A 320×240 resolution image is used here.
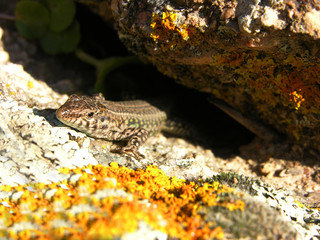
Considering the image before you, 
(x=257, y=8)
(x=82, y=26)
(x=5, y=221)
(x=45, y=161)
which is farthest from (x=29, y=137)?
(x=82, y=26)

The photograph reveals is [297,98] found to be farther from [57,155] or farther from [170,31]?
[57,155]

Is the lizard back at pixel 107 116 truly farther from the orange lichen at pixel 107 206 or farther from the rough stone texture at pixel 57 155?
the orange lichen at pixel 107 206

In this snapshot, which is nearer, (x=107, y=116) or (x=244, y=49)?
(x=244, y=49)

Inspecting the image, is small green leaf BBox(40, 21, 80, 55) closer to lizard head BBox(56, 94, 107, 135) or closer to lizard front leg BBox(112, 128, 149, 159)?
lizard head BBox(56, 94, 107, 135)

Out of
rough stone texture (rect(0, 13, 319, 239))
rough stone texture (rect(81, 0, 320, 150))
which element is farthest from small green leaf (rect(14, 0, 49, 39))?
rough stone texture (rect(81, 0, 320, 150))

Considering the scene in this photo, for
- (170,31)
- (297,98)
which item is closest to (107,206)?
(170,31)

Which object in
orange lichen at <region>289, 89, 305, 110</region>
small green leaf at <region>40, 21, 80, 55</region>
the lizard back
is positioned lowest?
the lizard back

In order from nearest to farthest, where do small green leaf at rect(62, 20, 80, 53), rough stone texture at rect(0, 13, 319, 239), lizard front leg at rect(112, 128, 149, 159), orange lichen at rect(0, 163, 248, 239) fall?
orange lichen at rect(0, 163, 248, 239) → rough stone texture at rect(0, 13, 319, 239) → lizard front leg at rect(112, 128, 149, 159) → small green leaf at rect(62, 20, 80, 53)
